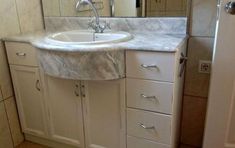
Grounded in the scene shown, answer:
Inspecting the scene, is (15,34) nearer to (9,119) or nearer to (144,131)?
(9,119)

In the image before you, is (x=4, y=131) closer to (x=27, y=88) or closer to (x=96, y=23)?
(x=27, y=88)

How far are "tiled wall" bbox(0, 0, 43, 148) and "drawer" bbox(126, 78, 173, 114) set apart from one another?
0.95 m

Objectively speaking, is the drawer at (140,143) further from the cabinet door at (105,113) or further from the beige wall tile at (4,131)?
the beige wall tile at (4,131)

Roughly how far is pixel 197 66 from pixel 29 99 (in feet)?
3.98

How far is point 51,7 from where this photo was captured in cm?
190

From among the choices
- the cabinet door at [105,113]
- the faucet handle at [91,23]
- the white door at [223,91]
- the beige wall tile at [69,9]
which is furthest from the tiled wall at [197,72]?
the beige wall tile at [69,9]

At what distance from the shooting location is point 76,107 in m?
1.51

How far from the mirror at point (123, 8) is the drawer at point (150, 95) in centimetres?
54

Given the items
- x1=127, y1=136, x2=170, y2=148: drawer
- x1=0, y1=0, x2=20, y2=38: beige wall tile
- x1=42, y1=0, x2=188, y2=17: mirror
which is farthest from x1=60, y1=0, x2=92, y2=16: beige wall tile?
x1=127, y1=136, x2=170, y2=148: drawer

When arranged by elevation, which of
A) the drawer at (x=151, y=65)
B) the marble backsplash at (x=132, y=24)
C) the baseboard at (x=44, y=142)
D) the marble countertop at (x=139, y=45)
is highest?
the marble backsplash at (x=132, y=24)

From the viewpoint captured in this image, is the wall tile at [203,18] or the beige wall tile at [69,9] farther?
the beige wall tile at [69,9]

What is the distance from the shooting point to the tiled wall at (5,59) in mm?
1651

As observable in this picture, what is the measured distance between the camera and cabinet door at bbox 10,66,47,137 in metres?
1.63

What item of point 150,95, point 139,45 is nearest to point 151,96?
point 150,95
